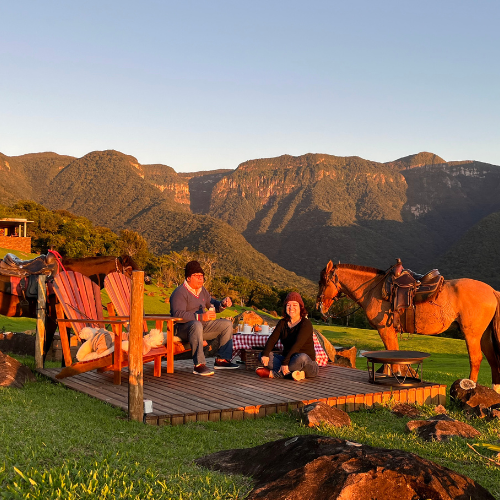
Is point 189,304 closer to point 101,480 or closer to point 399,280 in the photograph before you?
point 399,280

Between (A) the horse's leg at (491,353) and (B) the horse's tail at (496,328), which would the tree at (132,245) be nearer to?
(A) the horse's leg at (491,353)

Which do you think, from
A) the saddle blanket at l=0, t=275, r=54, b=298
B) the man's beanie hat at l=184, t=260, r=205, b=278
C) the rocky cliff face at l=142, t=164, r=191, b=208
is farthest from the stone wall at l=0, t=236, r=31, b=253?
the rocky cliff face at l=142, t=164, r=191, b=208

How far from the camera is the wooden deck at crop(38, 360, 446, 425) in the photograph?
4.21 meters

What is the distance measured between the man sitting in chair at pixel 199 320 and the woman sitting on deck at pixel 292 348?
617 mm

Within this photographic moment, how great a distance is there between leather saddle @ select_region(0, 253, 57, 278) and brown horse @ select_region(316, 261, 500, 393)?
3342mm

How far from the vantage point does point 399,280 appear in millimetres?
6297

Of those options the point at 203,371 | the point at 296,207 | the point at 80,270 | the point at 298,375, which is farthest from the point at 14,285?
the point at 296,207

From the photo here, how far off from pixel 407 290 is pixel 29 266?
4632 millimetres

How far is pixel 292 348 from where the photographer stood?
544 centimetres

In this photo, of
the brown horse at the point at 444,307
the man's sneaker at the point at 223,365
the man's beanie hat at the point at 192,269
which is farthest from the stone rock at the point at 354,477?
the brown horse at the point at 444,307

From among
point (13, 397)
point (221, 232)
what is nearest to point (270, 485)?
point (13, 397)

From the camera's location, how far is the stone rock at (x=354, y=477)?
210cm

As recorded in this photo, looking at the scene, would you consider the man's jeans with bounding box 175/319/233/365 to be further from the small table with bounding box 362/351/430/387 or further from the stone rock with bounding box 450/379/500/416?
the stone rock with bounding box 450/379/500/416

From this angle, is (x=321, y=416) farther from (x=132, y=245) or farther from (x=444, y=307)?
(x=132, y=245)
